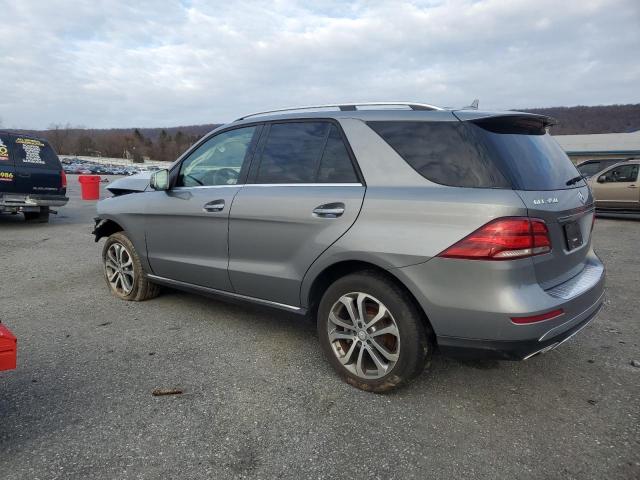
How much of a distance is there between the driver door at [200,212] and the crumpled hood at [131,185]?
0.27 m

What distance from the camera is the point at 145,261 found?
14.7 feet

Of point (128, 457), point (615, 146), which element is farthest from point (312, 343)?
point (615, 146)

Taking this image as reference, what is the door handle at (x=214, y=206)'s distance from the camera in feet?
12.0

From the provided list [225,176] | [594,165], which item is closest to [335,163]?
[225,176]

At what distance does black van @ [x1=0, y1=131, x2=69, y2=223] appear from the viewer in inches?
380

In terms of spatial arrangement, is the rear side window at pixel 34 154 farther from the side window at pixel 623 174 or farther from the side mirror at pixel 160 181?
the side window at pixel 623 174

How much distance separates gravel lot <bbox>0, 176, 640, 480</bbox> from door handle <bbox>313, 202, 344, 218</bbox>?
1.10 metres

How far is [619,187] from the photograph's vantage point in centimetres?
1311

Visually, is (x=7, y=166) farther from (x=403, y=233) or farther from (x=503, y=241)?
(x=503, y=241)

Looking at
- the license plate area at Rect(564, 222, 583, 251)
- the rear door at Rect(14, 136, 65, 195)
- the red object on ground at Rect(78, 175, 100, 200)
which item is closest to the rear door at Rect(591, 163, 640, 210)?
the license plate area at Rect(564, 222, 583, 251)

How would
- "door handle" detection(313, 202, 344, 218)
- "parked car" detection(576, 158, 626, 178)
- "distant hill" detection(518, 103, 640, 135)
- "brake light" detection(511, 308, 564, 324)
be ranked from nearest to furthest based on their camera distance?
"brake light" detection(511, 308, 564, 324) < "door handle" detection(313, 202, 344, 218) < "parked car" detection(576, 158, 626, 178) < "distant hill" detection(518, 103, 640, 135)

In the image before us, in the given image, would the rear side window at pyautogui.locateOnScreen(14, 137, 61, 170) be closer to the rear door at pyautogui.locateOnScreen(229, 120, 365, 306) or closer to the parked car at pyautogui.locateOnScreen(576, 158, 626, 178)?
the rear door at pyautogui.locateOnScreen(229, 120, 365, 306)

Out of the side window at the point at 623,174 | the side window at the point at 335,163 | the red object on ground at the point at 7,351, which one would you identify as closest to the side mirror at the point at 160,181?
the side window at the point at 335,163

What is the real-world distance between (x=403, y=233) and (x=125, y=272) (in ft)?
10.5
